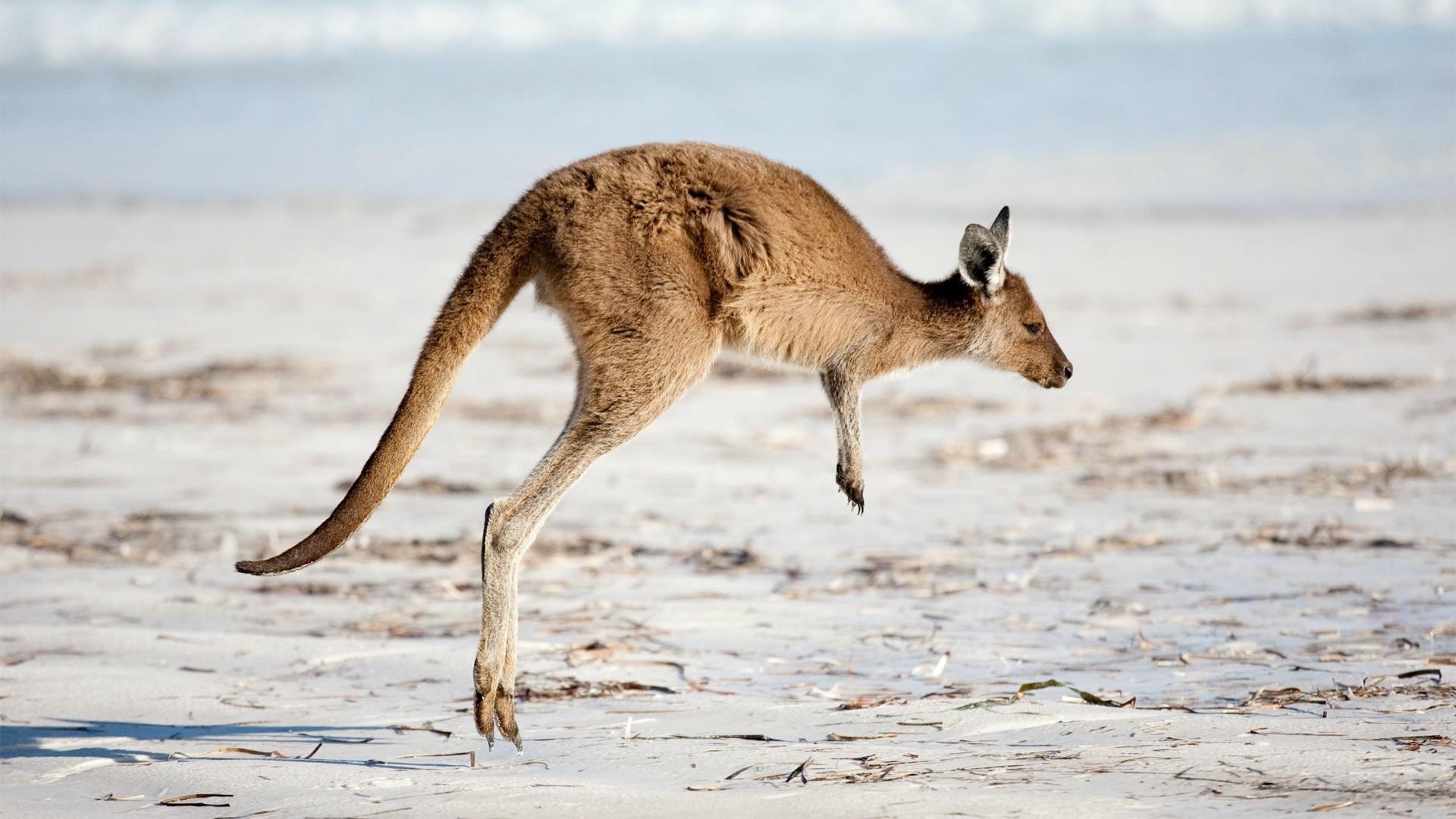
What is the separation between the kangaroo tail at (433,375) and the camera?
443cm

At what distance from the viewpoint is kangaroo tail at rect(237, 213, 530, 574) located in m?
4.43

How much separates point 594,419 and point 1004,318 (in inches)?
77.0

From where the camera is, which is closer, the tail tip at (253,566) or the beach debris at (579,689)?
the tail tip at (253,566)

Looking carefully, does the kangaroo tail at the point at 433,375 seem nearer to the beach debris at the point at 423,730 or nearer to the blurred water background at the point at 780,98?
the beach debris at the point at 423,730

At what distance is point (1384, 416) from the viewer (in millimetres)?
8977

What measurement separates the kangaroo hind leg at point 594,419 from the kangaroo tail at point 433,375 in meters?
0.31

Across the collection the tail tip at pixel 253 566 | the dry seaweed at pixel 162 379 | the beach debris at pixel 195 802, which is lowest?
the beach debris at pixel 195 802

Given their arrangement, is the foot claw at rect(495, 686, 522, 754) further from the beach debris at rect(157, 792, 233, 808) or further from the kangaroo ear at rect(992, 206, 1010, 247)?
A: the kangaroo ear at rect(992, 206, 1010, 247)

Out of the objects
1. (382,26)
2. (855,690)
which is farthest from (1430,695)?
(382,26)

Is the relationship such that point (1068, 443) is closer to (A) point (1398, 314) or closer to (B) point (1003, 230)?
(B) point (1003, 230)

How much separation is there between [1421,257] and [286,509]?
11511 mm

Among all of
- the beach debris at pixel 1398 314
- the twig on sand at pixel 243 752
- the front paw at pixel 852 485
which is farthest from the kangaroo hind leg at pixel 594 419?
the beach debris at pixel 1398 314

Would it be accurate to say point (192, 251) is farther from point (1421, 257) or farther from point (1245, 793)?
point (1245, 793)

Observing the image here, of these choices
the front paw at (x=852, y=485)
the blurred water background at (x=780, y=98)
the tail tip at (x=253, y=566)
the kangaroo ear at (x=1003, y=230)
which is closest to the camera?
the tail tip at (x=253, y=566)
